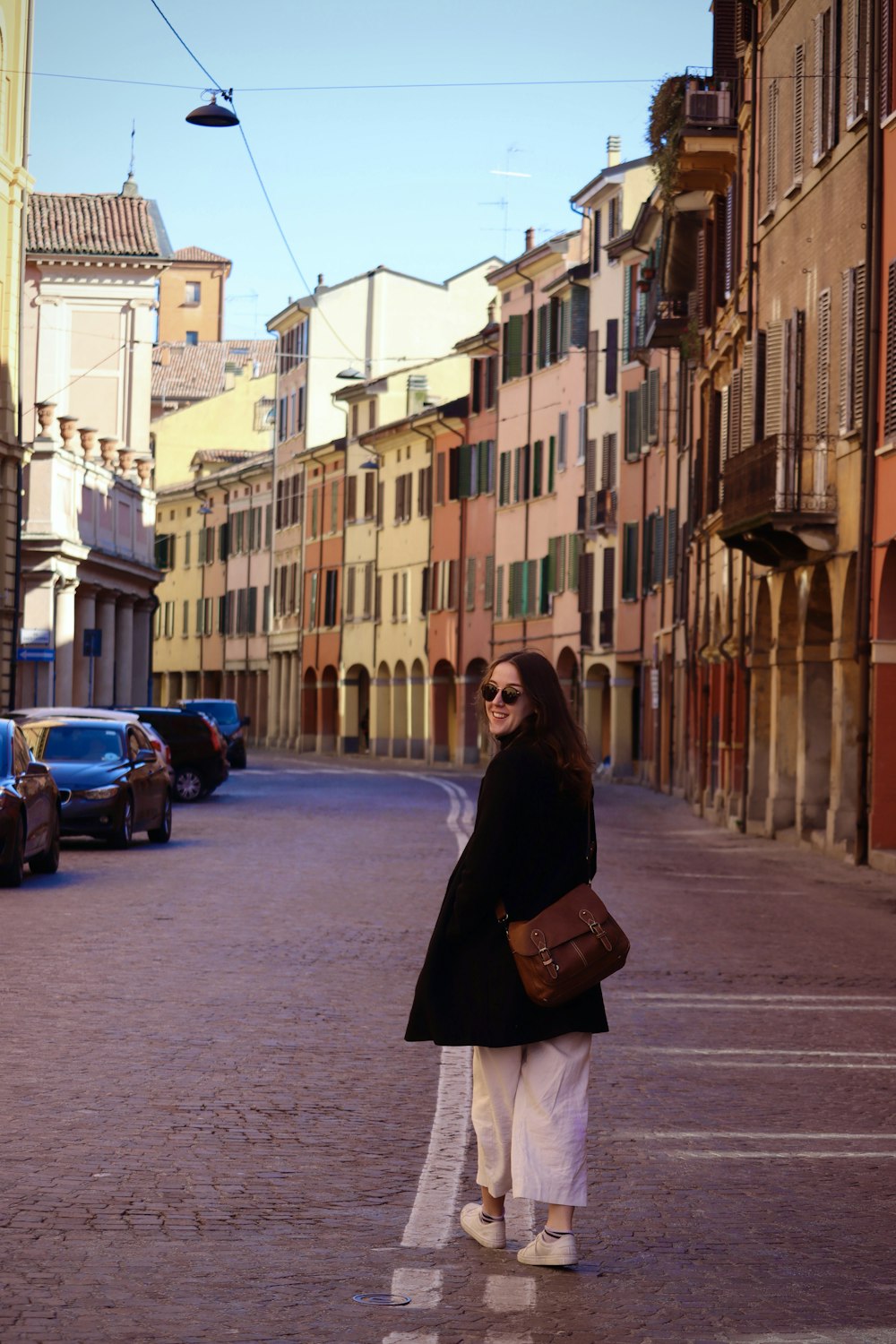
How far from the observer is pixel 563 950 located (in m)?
6.27

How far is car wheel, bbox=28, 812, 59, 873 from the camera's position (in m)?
22.3

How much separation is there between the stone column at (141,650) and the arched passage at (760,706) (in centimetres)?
4383

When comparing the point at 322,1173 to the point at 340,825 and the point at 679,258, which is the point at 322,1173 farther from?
the point at 679,258

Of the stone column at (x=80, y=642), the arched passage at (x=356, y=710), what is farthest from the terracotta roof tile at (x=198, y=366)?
the stone column at (x=80, y=642)

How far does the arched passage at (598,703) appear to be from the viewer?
205ft

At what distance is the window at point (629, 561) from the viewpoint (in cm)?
5850

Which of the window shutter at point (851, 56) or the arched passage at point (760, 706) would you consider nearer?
the window shutter at point (851, 56)

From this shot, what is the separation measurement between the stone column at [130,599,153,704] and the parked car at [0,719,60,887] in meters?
54.5

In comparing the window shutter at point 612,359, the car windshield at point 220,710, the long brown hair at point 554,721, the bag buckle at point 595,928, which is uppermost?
the window shutter at point 612,359

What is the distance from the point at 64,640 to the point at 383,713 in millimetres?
23308

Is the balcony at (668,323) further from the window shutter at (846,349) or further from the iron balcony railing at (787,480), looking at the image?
the window shutter at (846,349)

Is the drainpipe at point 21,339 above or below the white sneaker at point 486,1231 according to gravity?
above

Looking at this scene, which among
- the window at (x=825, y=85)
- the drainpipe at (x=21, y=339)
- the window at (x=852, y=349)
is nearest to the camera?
the window at (x=852, y=349)

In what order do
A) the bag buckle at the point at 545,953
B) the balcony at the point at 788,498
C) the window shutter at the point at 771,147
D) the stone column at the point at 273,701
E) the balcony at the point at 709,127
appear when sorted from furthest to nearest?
the stone column at the point at 273,701
the balcony at the point at 709,127
the window shutter at the point at 771,147
the balcony at the point at 788,498
the bag buckle at the point at 545,953
